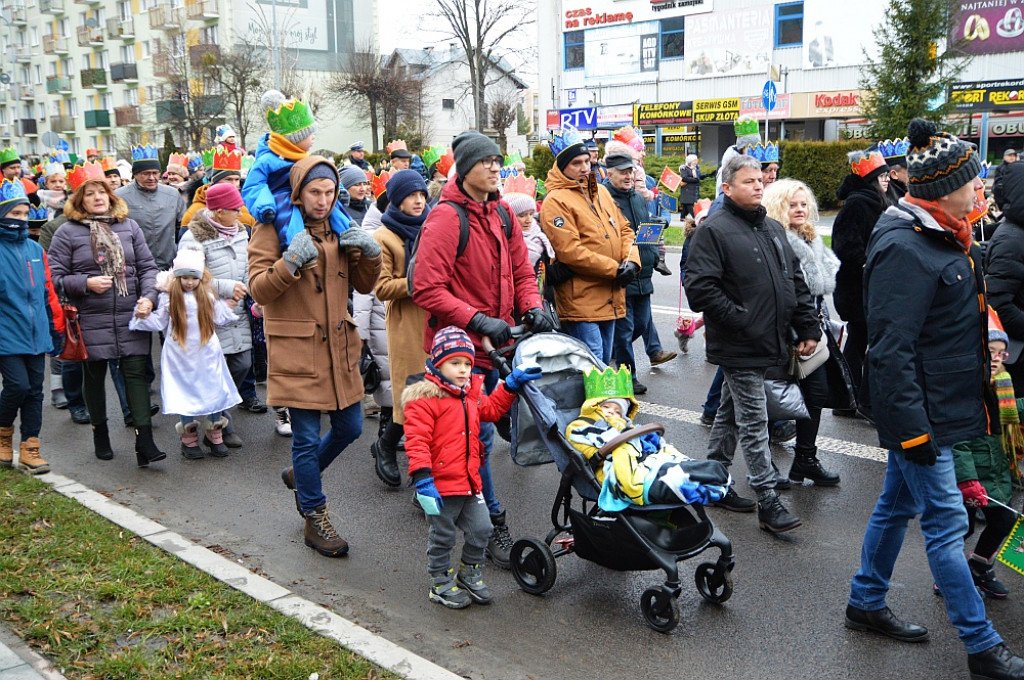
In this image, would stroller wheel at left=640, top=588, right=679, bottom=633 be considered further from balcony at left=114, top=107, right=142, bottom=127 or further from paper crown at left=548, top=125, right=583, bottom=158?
balcony at left=114, top=107, right=142, bottom=127

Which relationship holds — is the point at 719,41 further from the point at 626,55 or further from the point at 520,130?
the point at 520,130

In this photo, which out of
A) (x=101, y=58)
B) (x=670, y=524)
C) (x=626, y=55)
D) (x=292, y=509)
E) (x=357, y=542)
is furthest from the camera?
(x=101, y=58)

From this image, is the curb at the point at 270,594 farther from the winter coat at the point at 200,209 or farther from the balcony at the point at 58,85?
the balcony at the point at 58,85

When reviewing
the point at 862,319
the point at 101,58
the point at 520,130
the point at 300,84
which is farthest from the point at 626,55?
the point at 862,319

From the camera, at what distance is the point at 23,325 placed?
6598mm

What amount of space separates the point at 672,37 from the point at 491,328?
52159 millimetres

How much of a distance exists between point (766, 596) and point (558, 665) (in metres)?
1.20

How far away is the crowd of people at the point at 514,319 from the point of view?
150 inches

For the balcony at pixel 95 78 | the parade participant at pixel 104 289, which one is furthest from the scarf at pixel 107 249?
the balcony at pixel 95 78

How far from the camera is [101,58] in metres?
75.8

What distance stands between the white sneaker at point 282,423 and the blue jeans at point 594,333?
95.8 inches

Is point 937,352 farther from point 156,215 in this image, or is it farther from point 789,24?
point 789,24

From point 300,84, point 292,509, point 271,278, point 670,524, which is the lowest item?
point 292,509

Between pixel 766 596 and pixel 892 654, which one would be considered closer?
pixel 892 654
